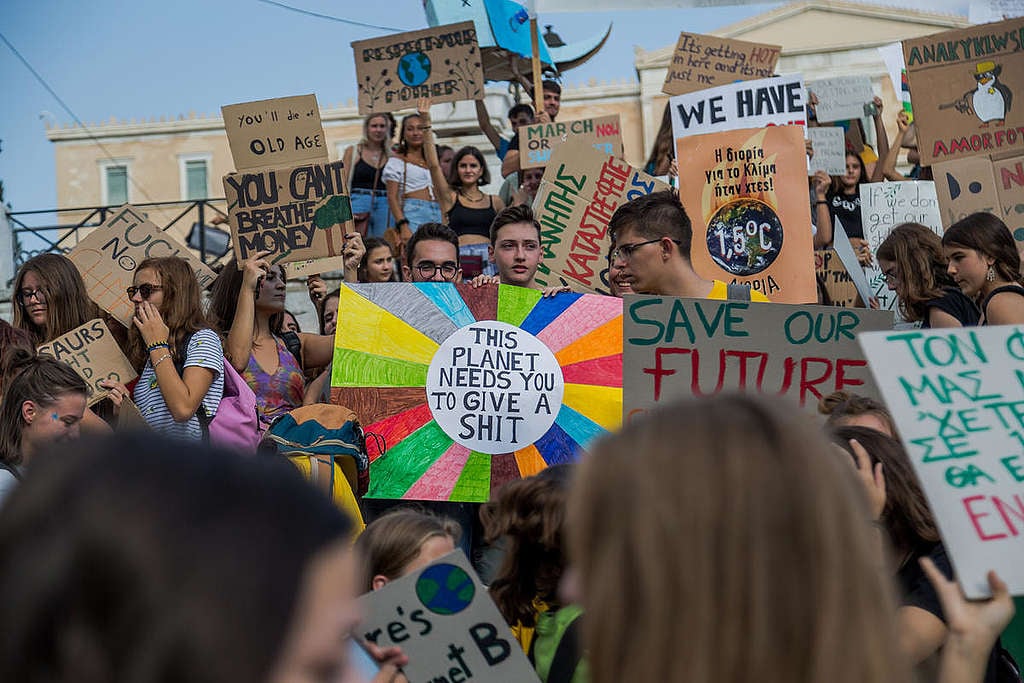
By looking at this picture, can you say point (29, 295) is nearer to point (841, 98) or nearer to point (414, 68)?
point (414, 68)

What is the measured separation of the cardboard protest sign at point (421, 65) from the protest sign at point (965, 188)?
3483 millimetres

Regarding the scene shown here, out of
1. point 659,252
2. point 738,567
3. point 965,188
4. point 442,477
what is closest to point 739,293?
point 659,252

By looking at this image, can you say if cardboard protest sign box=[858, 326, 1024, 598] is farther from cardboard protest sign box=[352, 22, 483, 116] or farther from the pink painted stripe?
cardboard protest sign box=[352, 22, 483, 116]

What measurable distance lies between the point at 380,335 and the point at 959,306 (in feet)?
8.31

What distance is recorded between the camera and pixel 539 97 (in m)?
8.57

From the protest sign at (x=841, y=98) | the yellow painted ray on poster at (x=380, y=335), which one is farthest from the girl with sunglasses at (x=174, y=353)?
the protest sign at (x=841, y=98)

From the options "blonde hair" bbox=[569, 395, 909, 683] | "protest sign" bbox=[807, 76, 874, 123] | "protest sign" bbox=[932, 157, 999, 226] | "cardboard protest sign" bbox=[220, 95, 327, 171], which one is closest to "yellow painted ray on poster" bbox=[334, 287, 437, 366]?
"cardboard protest sign" bbox=[220, 95, 327, 171]

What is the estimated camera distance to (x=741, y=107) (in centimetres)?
684

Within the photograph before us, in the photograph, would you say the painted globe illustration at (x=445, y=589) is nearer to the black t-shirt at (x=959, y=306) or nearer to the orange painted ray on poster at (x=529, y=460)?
the orange painted ray on poster at (x=529, y=460)

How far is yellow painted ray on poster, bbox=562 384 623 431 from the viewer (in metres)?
5.31

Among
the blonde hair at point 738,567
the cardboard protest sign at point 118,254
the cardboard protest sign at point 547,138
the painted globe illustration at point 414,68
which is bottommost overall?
the blonde hair at point 738,567

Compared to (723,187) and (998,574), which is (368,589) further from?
(723,187)

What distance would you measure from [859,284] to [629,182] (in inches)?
54.0

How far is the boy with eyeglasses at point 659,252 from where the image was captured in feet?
16.5
